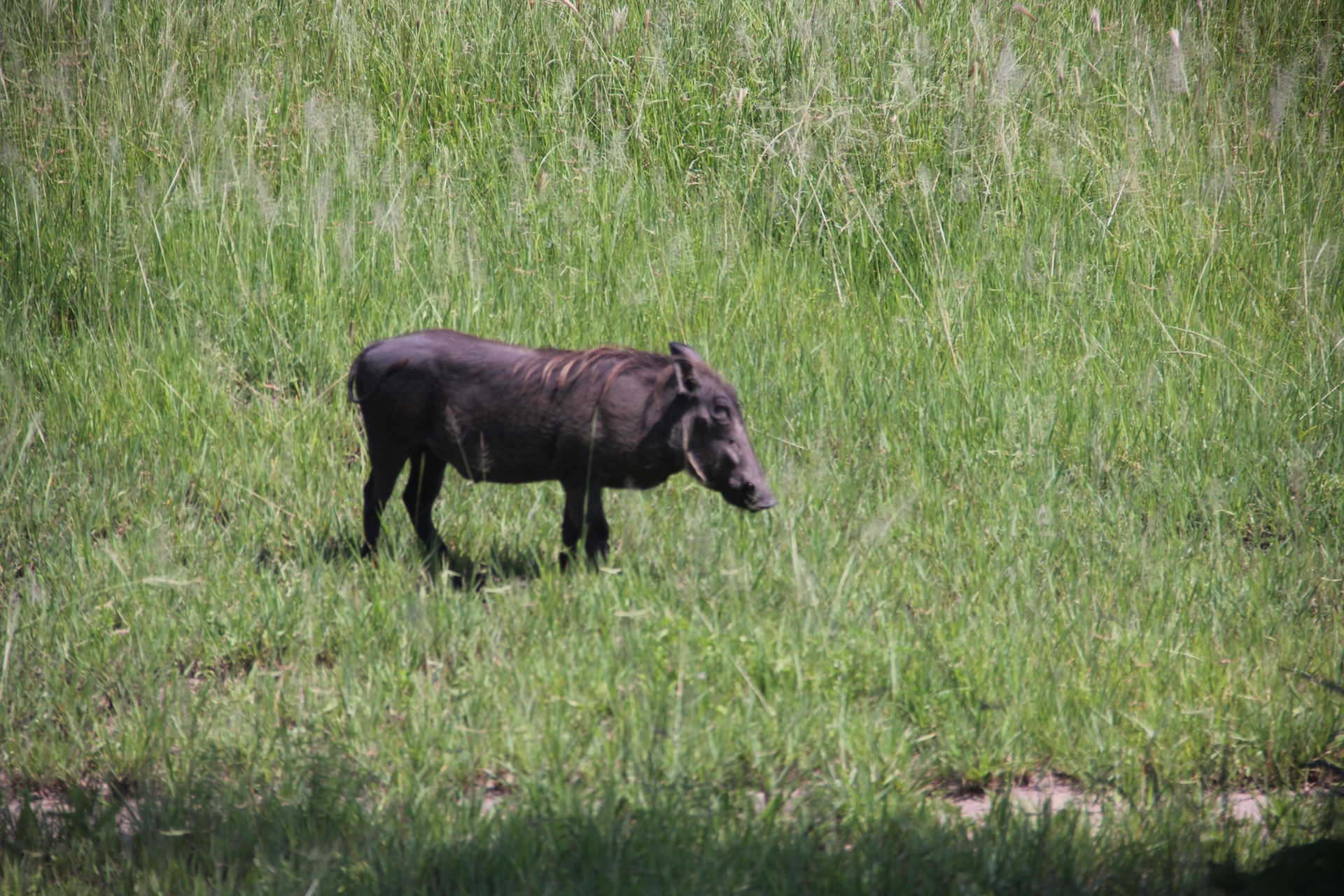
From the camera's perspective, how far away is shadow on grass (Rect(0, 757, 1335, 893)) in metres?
2.29

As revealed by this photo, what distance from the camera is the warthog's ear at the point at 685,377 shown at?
317 cm

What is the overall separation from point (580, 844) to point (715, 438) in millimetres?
1281

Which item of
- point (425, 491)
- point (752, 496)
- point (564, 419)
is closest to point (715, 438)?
point (752, 496)

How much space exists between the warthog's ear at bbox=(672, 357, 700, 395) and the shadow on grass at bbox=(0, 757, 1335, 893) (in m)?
1.17

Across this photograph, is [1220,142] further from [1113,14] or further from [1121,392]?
[1121,392]

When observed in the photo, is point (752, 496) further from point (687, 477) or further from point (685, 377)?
point (687, 477)

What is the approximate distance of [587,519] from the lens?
3.35m

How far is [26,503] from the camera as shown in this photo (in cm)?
396

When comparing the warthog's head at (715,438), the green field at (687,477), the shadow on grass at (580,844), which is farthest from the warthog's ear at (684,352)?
the shadow on grass at (580,844)

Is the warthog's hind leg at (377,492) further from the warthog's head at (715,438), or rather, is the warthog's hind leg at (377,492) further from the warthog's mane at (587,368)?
the warthog's head at (715,438)

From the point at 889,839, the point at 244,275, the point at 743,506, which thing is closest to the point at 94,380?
the point at 244,275

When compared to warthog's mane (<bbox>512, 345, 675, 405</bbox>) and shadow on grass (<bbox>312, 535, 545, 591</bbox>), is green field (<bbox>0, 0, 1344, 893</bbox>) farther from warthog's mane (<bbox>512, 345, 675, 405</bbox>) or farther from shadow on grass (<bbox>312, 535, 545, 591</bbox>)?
warthog's mane (<bbox>512, 345, 675, 405</bbox>)

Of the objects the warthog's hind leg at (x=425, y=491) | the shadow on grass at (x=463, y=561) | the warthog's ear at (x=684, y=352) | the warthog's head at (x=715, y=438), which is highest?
the warthog's ear at (x=684, y=352)

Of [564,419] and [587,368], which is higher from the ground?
[587,368]
